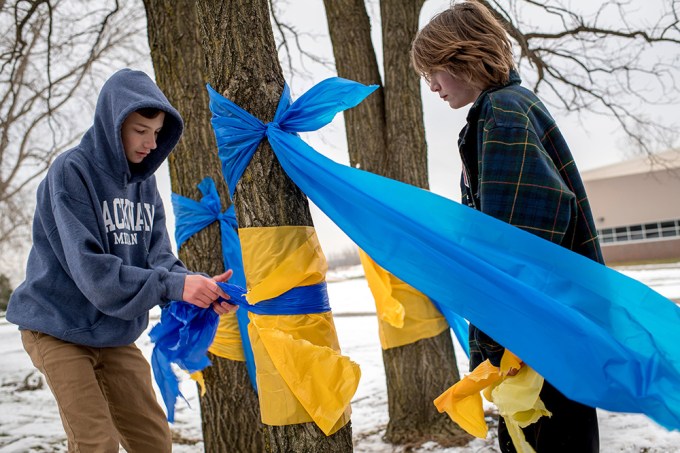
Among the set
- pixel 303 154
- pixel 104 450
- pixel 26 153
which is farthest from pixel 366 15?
pixel 26 153

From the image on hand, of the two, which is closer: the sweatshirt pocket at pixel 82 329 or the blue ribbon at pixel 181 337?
the sweatshirt pocket at pixel 82 329

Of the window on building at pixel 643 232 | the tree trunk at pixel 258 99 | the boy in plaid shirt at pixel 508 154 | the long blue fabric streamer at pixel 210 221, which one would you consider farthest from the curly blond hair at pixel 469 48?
the window on building at pixel 643 232

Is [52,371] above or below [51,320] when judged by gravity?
below

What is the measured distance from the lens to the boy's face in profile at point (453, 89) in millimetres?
2031

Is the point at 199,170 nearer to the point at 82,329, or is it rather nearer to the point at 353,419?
the point at 82,329

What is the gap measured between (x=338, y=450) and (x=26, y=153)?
12376 mm

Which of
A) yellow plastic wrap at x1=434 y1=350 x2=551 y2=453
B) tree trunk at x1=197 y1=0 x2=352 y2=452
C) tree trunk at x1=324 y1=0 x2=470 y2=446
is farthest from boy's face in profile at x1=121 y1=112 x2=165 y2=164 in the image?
tree trunk at x1=324 y1=0 x2=470 y2=446

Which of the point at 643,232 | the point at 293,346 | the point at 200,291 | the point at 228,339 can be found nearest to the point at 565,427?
the point at 293,346

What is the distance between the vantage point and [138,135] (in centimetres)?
258

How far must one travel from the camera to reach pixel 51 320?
7.75ft

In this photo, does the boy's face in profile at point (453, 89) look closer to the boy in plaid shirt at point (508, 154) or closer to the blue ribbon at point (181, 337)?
the boy in plaid shirt at point (508, 154)

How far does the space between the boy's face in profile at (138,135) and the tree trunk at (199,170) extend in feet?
3.72

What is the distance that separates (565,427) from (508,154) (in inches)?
33.2

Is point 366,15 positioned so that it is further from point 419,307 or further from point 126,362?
point 126,362
